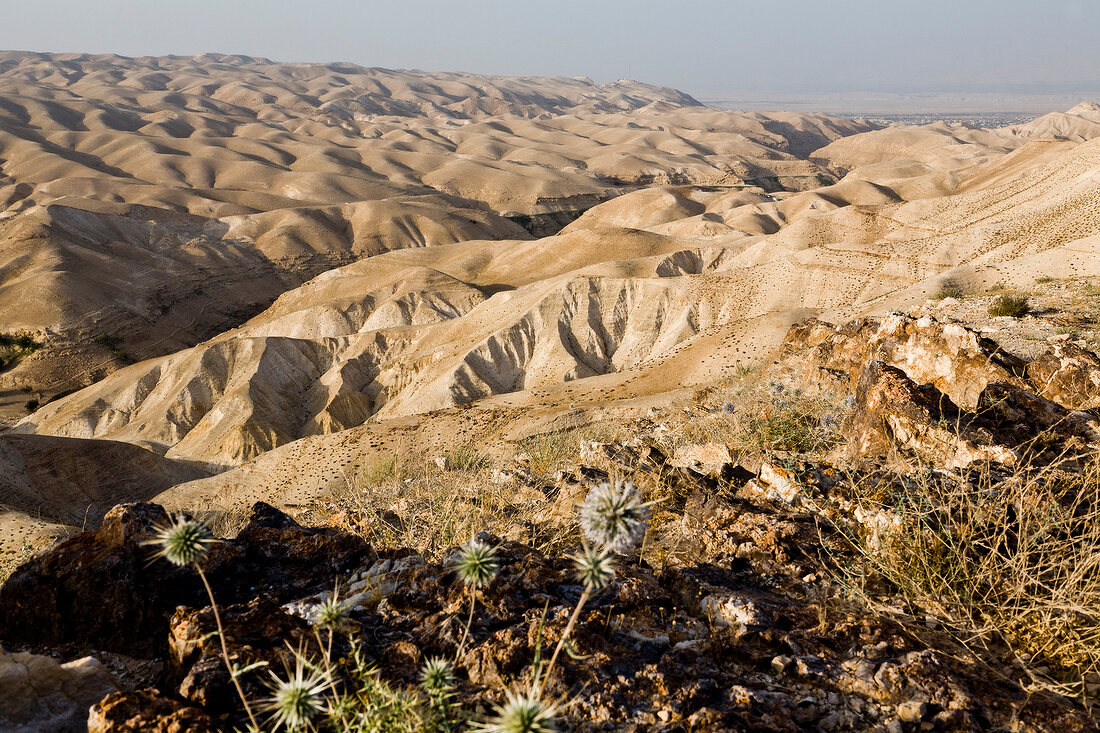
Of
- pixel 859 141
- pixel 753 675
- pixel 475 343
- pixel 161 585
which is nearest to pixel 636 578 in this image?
pixel 753 675

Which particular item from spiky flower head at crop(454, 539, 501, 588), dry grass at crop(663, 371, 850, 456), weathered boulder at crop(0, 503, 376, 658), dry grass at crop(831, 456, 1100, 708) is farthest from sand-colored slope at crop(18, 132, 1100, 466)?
spiky flower head at crop(454, 539, 501, 588)

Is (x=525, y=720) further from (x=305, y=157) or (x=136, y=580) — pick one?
(x=305, y=157)

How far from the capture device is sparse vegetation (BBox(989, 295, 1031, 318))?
798 inches

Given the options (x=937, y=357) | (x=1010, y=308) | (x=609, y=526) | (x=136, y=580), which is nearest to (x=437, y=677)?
(x=609, y=526)

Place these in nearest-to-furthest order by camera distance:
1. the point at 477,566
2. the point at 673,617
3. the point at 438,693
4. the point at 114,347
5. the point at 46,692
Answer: the point at 438,693
the point at 477,566
the point at 46,692
the point at 673,617
the point at 114,347

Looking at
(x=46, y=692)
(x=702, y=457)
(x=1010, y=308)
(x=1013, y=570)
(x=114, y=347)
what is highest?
(x=1013, y=570)

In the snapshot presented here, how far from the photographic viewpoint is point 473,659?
343cm

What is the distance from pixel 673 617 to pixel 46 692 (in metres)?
3.40

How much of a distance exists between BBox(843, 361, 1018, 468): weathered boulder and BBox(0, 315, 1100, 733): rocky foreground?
0.13ft

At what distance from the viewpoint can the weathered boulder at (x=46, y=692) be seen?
323cm

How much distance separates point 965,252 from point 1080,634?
4668cm

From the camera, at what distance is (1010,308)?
2052 centimetres

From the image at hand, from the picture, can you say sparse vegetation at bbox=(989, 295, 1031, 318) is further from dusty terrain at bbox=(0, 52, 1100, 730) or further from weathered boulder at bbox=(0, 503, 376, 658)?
weathered boulder at bbox=(0, 503, 376, 658)

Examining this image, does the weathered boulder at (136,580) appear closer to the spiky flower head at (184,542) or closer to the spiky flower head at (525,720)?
the spiky flower head at (184,542)
